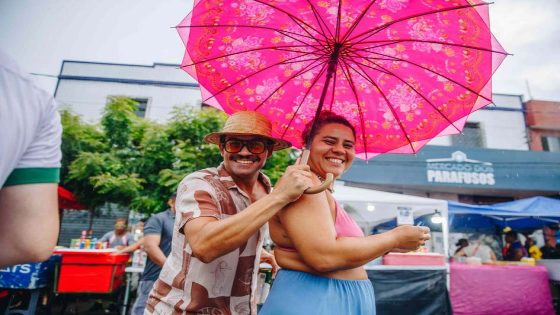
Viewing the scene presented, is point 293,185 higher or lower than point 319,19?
lower

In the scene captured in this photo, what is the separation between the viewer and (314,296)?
1497 millimetres

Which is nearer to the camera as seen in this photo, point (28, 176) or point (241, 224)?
point (28, 176)

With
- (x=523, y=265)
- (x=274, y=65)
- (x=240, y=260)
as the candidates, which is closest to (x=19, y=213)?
(x=240, y=260)

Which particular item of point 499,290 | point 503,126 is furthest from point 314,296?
point 503,126

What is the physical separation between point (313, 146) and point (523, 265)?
7.65m

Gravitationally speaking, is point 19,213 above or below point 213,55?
below

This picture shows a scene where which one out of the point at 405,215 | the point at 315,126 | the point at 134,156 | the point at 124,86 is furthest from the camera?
the point at 124,86

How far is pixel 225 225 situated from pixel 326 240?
45 centimetres

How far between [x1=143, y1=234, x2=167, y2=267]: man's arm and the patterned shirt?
284cm

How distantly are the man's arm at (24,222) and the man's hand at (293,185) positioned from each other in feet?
2.72

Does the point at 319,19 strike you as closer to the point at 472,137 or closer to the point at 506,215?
the point at 506,215

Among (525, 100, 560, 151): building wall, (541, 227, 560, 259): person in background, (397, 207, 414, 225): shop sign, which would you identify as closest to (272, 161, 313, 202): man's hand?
(397, 207, 414, 225): shop sign

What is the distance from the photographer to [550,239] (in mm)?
11398

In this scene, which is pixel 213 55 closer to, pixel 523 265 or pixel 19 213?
pixel 19 213
